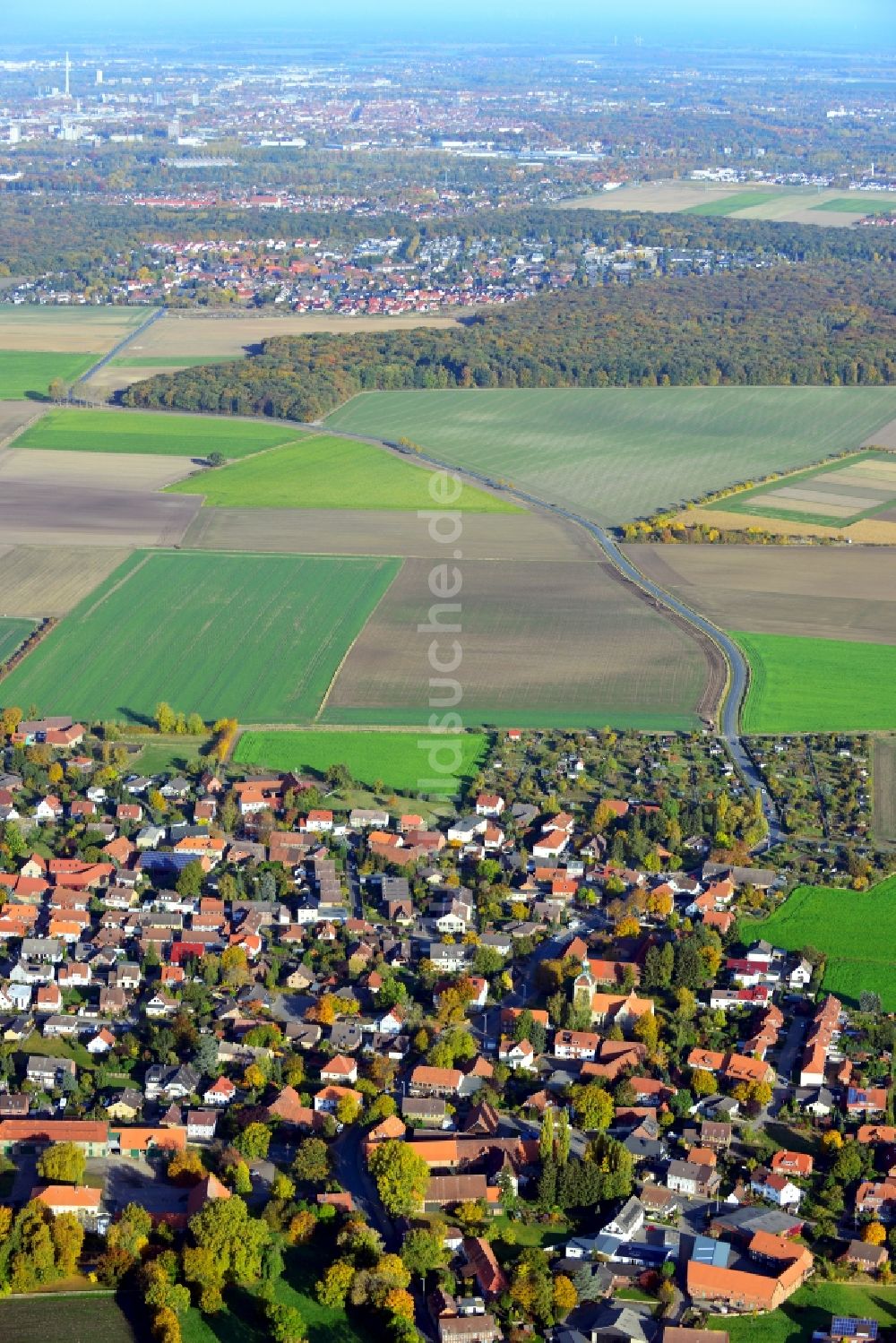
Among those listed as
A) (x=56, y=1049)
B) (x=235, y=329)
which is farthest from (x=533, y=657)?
(x=235, y=329)

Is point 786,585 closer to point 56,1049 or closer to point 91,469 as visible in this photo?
point 91,469

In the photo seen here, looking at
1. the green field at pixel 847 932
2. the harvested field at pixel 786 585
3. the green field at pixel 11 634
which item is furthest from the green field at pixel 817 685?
the green field at pixel 11 634

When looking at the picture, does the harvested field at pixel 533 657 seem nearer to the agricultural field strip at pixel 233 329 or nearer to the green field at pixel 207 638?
the green field at pixel 207 638

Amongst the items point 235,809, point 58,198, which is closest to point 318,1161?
point 235,809

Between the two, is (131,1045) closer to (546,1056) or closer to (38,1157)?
(38,1157)

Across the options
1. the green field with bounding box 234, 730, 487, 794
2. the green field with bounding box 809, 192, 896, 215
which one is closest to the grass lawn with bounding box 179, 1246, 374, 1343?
the green field with bounding box 234, 730, 487, 794

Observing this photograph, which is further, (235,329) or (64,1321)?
(235,329)
